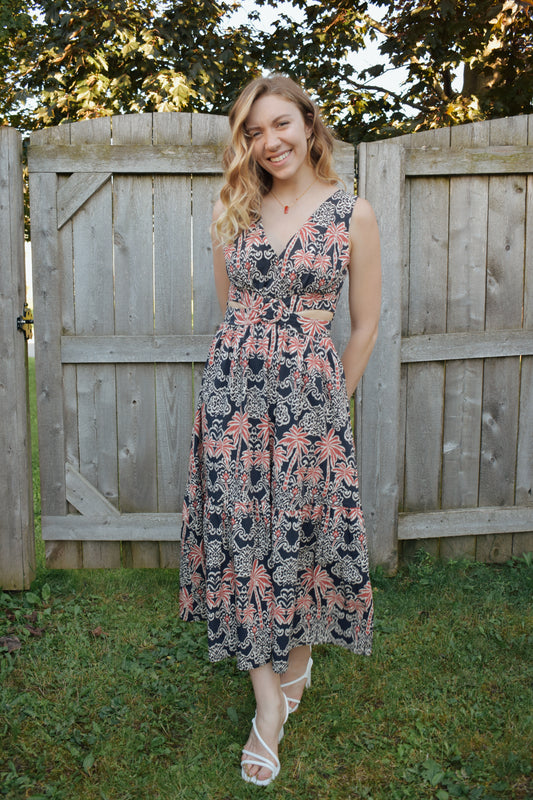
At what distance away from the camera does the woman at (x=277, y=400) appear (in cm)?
208

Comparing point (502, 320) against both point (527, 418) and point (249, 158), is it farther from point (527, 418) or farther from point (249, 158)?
point (249, 158)

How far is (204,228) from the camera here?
10.5 ft

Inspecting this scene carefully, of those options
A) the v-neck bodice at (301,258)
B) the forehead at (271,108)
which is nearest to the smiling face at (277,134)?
the forehead at (271,108)

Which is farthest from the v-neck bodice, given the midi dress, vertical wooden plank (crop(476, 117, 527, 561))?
vertical wooden plank (crop(476, 117, 527, 561))

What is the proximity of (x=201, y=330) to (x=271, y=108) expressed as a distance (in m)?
1.34

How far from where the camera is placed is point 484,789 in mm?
2051

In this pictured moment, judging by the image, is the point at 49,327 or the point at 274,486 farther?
the point at 49,327

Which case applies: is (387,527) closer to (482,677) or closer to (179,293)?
(482,677)

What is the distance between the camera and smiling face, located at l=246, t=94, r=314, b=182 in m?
2.07

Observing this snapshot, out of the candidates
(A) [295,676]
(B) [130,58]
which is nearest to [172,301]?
(A) [295,676]

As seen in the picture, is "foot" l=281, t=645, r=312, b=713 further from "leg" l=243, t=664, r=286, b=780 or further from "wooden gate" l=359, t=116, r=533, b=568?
"wooden gate" l=359, t=116, r=533, b=568

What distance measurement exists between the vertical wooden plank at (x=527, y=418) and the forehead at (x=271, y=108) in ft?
5.59

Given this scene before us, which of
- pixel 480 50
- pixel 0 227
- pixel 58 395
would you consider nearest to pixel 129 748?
pixel 58 395

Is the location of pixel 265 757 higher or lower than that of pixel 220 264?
lower
